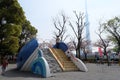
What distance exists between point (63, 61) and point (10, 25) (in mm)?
14501

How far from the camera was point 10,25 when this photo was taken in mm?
36031

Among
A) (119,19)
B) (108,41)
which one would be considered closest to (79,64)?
(119,19)

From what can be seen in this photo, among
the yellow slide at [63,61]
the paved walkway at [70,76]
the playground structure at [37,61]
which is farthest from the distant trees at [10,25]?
the paved walkway at [70,76]

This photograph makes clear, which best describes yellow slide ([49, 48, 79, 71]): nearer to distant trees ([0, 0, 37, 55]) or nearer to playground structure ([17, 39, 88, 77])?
playground structure ([17, 39, 88, 77])

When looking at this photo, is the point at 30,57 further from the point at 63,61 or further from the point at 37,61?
the point at 63,61

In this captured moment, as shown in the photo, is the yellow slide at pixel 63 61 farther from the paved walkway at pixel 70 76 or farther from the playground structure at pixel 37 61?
the paved walkway at pixel 70 76

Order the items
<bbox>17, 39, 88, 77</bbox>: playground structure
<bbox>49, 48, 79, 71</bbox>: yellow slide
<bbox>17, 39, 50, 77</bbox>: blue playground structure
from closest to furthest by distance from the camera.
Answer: <bbox>17, 39, 88, 77</bbox>: playground structure → <bbox>17, 39, 50, 77</bbox>: blue playground structure → <bbox>49, 48, 79, 71</bbox>: yellow slide

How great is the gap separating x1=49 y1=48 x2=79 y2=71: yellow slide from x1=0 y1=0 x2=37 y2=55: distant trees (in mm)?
11071

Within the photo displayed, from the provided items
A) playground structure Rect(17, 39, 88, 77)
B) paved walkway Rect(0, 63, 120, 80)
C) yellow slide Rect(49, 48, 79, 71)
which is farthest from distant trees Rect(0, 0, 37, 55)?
paved walkway Rect(0, 63, 120, 80)

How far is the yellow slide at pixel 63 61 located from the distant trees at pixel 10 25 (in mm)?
11071

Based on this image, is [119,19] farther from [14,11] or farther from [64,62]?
[64,62]

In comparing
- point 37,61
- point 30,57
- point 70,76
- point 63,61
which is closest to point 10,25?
point 63,61

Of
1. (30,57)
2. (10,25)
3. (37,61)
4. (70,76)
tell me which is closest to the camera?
(70,76)

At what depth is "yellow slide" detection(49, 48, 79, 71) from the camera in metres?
23.4
